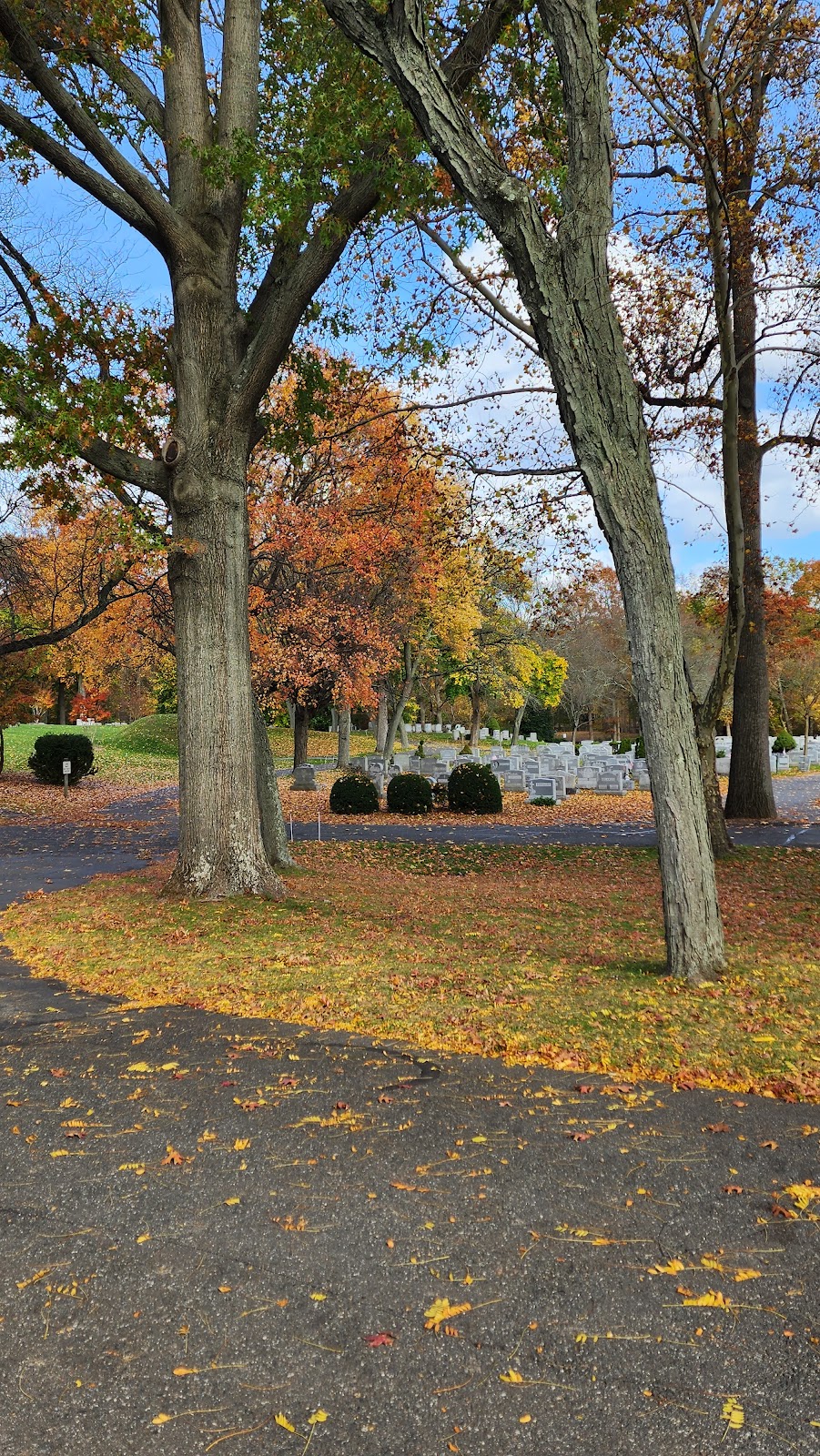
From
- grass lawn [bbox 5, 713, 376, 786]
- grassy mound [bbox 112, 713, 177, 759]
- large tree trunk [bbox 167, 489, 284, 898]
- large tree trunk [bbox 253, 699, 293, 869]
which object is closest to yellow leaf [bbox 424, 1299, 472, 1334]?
large tree trunk [bbox 167, 489, 284, 898]

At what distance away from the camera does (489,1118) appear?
3914 mm

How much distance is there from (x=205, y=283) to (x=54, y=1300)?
9.49 metres

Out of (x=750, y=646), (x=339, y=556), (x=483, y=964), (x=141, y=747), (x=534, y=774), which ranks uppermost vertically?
(x=339, y=556)

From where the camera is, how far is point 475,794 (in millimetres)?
21125

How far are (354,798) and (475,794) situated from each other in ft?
9.92

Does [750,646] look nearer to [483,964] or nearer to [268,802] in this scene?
[268,802]

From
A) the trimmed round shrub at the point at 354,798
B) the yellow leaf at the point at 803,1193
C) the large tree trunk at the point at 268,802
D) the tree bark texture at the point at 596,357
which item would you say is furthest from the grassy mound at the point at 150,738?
the yellow leaf at the point at 803,1193

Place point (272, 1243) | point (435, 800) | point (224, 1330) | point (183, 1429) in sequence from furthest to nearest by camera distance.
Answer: point (435, 800) < point (272, 1243) < point (224, 1330) < point (183, 1429)

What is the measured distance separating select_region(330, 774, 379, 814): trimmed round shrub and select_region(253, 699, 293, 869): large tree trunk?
9221 mm

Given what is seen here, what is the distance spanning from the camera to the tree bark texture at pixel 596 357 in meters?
5.52

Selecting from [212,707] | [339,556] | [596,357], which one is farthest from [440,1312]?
[339,556]

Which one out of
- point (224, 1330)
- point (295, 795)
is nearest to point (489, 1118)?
point (224, 1330)

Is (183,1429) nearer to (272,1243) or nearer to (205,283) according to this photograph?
(272,1243)

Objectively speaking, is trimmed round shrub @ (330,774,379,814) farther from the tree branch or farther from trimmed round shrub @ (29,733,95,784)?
the tree branch
